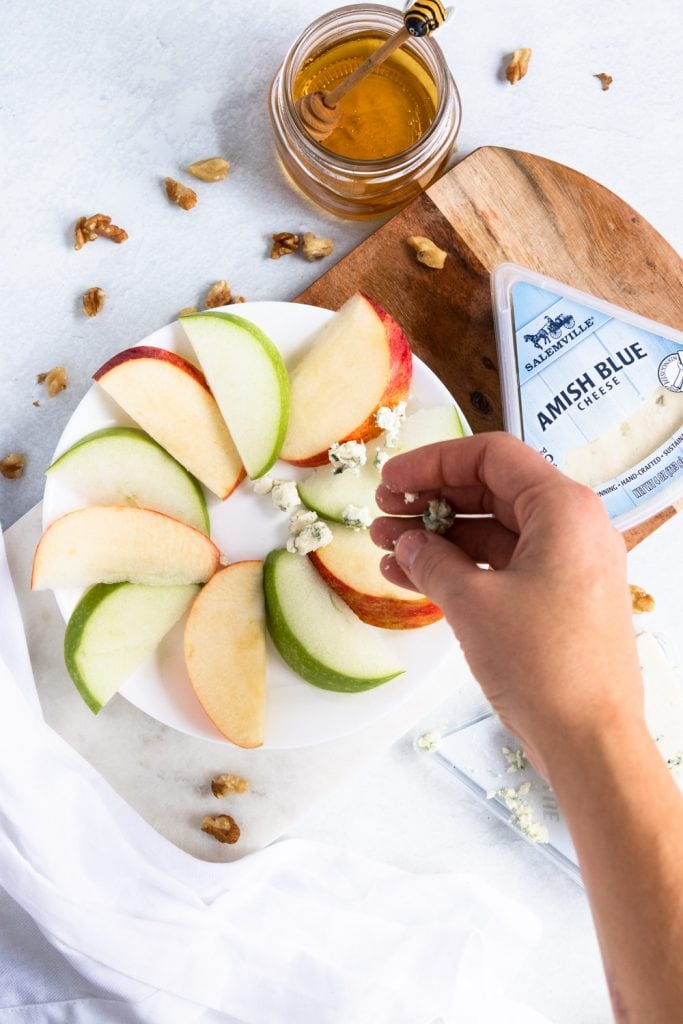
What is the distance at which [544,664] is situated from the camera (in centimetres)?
77

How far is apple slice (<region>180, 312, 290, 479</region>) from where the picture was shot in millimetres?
1144

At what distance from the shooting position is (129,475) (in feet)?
3.79

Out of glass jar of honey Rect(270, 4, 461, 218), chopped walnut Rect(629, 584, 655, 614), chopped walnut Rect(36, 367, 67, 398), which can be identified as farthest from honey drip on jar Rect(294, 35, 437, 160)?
chopped walnut Rect(629, 584, 655, 614)

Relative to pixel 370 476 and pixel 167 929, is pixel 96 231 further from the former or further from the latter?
pixel 167 929

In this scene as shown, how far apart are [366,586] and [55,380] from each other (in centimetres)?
52

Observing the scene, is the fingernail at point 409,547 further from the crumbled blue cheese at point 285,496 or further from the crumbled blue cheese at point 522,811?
the crumbled blue cheese at point 522,811

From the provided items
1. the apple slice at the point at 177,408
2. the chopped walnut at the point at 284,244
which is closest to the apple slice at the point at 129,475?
the apple slice at the point at 177,408

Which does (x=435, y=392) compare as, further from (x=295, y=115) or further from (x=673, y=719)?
(x=673, y=719)

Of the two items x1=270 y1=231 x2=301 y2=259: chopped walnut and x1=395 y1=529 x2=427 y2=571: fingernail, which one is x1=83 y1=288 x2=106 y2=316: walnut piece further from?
x1=395 y1=529 x2=427 y2=571: fingernail

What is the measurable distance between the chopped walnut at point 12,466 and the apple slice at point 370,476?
0.41m

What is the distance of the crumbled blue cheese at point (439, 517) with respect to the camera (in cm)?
99

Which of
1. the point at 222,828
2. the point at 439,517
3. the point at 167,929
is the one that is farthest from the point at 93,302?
the point at 167,929

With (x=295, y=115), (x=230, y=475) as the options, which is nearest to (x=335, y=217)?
(x=295, y=115)

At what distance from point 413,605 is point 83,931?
58 centimetres
